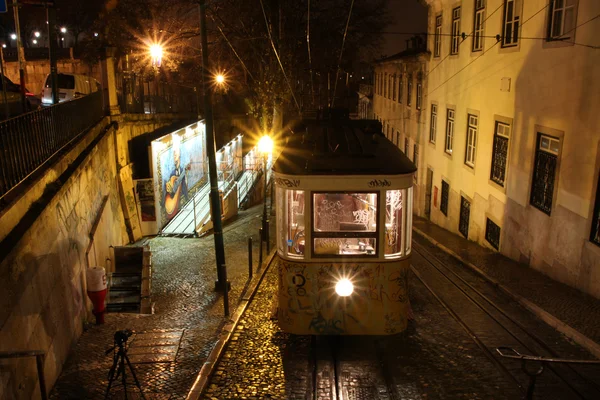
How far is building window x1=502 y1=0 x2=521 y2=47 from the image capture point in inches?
508

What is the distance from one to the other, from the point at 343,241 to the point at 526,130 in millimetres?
7054

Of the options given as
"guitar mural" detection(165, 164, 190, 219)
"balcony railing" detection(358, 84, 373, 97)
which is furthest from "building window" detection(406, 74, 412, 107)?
"balcony railing" detection(358, 84, 373, 97)

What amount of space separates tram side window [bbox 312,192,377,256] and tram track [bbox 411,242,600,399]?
2.45 meters

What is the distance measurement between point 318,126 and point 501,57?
21.5 feet

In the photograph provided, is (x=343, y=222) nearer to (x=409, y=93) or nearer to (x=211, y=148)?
(x=211, y=148)

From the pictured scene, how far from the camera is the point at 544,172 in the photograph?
11.5 meters

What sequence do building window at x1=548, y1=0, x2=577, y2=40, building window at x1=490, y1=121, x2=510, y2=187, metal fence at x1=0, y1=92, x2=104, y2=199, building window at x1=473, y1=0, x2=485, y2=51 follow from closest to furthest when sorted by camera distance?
1. metal fence at x1=0, y1=92, x2=104, y2=199
2. building window at x1=548, y1=0, x2=577, y2=40
3. building window at x1=490, y1=121, x2=510, y2=187
4. building window at x1=473, y1=0, x2=485, y2=51

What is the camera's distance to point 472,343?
8.02 meters

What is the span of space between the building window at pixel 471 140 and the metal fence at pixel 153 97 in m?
10.3

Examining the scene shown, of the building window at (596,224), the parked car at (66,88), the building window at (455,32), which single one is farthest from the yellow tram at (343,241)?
the parked car at (66,88)

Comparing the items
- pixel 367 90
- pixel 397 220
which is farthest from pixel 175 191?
pixel 367 90

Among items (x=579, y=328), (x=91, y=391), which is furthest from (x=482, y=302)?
(x=91, y=391)

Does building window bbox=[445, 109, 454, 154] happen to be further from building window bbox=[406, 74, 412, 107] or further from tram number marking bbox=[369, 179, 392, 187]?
tram number marking bbox=[369, 179, 392, 187]

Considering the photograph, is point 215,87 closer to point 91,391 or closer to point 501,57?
point 501,57
